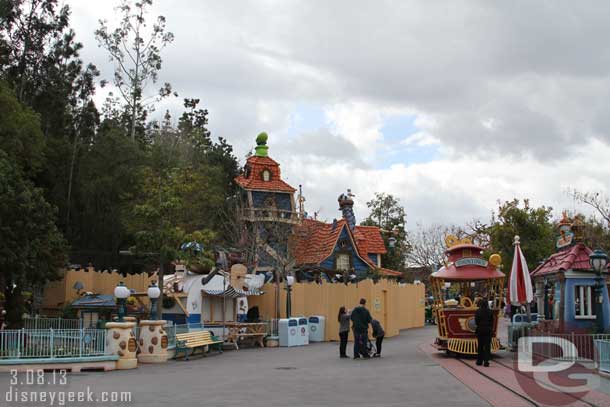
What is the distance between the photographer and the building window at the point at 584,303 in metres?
19.7

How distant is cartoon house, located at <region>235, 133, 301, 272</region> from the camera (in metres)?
41.1

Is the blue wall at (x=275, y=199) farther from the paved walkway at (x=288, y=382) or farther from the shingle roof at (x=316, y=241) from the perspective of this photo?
the paved walkway at (x=288, y=382)

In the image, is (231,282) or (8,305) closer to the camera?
(8,305)

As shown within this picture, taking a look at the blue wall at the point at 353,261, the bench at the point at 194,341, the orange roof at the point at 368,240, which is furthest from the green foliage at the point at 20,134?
the orange roof at the point at 368,240

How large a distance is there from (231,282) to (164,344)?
7.34 metres

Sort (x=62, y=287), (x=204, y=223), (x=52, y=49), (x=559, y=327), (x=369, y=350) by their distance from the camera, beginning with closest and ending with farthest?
1. (x=559, y=327)
2. (x=369, y=350)
3. (x=62, y=287)
4. (x=204, y=223)
5. (x=52, y=49)

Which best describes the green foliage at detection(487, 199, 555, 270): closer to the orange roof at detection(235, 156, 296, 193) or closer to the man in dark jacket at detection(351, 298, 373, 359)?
the orange roof at detection(235, 156, 296, 193)

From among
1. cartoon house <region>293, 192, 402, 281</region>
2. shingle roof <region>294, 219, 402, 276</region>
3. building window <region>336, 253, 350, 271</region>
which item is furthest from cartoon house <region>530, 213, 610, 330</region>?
building window <region>336, 253, 350, 271</region>

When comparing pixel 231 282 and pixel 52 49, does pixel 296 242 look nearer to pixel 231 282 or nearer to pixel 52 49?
pixel 231 282

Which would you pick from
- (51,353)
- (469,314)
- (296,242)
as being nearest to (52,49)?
(296,242)

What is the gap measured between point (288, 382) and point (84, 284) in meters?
19.6

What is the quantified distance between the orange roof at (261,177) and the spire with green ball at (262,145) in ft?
A: 1.78

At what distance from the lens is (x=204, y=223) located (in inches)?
1668

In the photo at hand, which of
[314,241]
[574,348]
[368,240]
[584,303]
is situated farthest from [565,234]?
[368,240]
